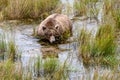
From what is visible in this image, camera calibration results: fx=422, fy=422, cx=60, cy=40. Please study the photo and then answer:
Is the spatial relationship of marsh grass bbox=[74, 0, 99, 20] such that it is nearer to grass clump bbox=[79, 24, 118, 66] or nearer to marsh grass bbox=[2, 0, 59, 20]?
marsh grass bbox=[2, 0, 59, 20]

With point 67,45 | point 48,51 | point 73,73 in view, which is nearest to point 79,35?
point 67,45

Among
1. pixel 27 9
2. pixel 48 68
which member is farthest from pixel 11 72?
pixel 27 9

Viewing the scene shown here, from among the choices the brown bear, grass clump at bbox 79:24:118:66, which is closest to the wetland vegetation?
grass clump at bbox 79:24:118:66

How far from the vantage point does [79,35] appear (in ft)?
36.4

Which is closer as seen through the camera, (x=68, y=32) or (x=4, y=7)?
(x=68, y=32)

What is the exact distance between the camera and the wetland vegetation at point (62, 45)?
Answer: 811cm

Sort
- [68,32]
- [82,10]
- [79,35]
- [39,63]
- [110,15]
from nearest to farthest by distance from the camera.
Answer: [39,63]
[79,35]
[68,32]
[110,15]
[82,10]

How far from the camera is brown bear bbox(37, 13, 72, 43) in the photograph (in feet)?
37.8

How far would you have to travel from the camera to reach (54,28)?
11.7 meters

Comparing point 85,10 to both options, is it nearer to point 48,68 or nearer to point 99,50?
point 99,50

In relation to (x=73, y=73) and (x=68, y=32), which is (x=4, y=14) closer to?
(x=68, y=32)

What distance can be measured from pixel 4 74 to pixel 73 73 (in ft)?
5.70

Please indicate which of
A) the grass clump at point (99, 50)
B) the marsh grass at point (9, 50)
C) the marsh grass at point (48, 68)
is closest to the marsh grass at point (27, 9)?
the marsh grass at point (9, 50)

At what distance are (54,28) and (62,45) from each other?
0.99 metres
